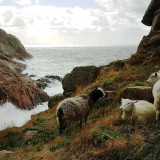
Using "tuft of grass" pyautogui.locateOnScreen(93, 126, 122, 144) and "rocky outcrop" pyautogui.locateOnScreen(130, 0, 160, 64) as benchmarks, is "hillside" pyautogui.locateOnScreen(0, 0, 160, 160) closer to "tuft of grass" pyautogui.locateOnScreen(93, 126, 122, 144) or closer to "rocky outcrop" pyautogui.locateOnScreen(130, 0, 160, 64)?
"tuft of grass" pyautogui.locateOnScreen(93, 126, 122, 144)

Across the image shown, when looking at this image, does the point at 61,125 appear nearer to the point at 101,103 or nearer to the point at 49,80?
the point at 101,103

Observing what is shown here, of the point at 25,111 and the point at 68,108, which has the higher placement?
the point at 68,108


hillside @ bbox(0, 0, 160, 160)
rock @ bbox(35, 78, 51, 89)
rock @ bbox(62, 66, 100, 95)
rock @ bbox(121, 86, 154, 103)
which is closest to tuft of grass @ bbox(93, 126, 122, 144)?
hillside @ bbox(0, 0, 160, 160)

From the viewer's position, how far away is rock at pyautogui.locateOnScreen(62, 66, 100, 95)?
24.0m

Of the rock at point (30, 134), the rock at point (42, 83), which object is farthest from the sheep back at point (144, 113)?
the rock at point (42, 83)

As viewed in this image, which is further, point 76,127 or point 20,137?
point 20,137

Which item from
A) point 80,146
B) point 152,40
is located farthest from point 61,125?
point 152,40

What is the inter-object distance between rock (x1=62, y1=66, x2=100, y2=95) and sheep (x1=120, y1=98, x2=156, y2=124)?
597 inches

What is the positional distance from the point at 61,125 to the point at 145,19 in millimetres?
20172

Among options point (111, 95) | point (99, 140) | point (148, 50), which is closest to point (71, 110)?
point (99, 140)

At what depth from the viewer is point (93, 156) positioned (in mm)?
6855

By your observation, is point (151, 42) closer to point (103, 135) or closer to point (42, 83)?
point (103, 135)

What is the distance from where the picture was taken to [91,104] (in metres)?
11.5

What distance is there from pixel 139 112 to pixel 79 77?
15913 millimetres
